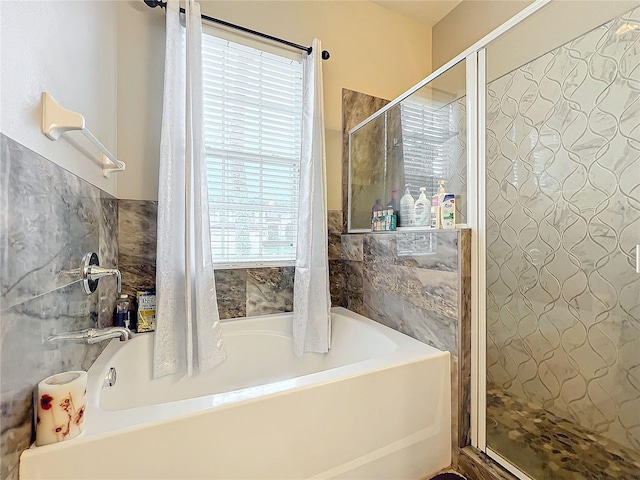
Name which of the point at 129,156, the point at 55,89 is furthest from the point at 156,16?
the point at 55,89

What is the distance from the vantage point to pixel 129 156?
5.35 ft

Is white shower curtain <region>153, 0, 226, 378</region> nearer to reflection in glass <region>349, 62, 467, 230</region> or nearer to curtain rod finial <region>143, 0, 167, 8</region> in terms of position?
curtain rod finial <region>143, 0, 167, 8</region>

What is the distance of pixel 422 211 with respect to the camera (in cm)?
161

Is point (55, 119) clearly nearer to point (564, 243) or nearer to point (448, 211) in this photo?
point (448, 211)

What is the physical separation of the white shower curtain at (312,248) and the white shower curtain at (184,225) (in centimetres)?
49

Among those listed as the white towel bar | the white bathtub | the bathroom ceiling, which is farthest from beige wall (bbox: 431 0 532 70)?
the white towel bar

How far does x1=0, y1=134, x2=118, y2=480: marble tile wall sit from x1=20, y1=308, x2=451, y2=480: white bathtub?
0.12m

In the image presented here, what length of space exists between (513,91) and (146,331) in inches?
89.7

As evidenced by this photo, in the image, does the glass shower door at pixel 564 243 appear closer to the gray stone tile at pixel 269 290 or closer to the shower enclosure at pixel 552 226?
the shower enclosure at pixel 552 226

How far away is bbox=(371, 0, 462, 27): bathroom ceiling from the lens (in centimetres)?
223

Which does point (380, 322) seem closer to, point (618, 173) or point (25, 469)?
point (618, 173)

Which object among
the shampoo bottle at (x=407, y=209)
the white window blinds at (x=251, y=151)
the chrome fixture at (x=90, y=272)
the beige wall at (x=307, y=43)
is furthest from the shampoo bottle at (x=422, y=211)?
the chrome fixture at (x=90, y=272)

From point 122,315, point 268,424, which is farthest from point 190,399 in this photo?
point 122,315

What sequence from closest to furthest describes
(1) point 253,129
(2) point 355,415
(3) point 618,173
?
(2) point 355,415 → (3) point 618,173 → (1) point 253,129
